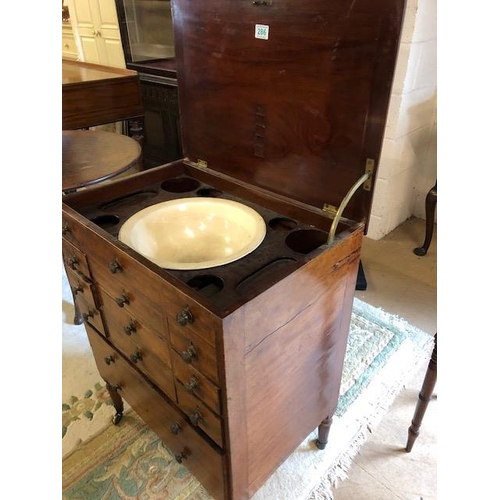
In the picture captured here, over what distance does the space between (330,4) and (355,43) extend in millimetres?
85

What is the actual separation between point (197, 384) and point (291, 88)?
0.62 m

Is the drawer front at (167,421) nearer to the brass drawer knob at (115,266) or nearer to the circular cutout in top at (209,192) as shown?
the brass drawer knob at (115,266)

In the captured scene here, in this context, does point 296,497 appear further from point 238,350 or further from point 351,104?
point 351,104

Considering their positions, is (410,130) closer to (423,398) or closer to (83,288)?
(423,398)

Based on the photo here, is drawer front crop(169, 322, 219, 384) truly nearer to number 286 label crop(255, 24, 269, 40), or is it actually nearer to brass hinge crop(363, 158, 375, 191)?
brass hinge crop(363, 158, 375, 191)

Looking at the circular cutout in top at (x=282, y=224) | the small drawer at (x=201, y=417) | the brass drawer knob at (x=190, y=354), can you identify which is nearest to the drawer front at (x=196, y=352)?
the brass drawer knob at (x=190, y=354)

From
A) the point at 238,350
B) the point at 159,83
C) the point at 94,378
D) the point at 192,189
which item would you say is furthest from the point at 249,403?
the point at 159,83

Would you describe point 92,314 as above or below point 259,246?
below

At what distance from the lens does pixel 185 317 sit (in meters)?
0.65

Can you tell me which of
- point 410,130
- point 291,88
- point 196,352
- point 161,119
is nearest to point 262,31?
point 291,88

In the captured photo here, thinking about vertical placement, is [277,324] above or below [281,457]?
above

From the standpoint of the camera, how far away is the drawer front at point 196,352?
666mm

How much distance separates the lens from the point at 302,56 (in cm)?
78
